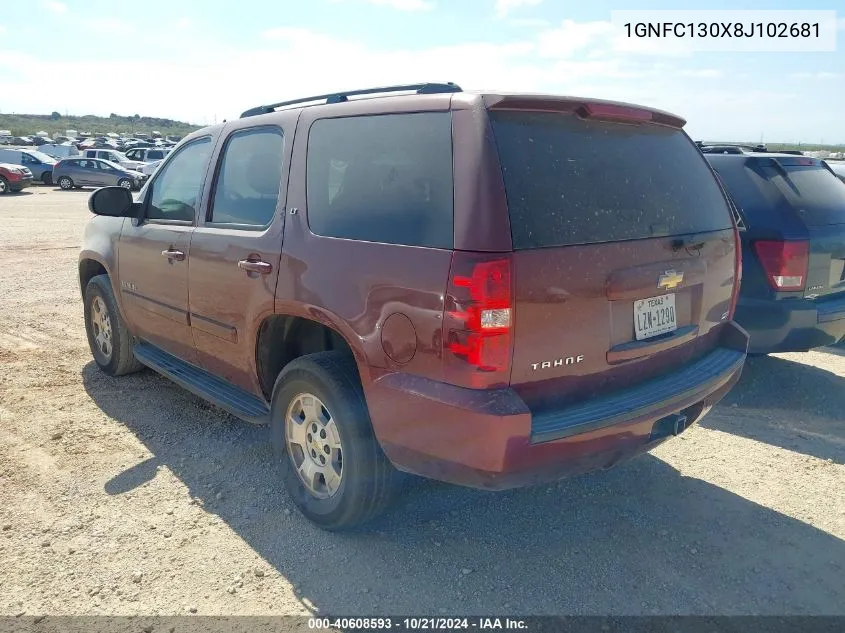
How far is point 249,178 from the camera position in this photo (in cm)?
371

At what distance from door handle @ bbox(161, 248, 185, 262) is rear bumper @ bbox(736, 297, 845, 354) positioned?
3.79m

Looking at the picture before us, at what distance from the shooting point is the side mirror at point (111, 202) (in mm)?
4480

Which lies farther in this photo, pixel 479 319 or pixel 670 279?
Answer: pixel 670 279

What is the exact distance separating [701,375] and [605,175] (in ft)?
3.65

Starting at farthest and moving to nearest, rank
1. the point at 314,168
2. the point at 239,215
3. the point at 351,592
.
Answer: the point at 239,215
the point at 314,168
the point at 351,592

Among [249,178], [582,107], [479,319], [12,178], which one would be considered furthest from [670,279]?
[12,178]

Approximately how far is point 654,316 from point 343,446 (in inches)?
59.6

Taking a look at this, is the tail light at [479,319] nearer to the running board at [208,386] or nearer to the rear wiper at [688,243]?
the rear wiper at [688,243]

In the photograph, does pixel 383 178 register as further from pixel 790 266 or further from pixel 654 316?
pixel 790 266

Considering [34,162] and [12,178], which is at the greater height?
[34,162]

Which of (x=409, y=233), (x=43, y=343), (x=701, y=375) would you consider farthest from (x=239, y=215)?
(x=43, y=343)

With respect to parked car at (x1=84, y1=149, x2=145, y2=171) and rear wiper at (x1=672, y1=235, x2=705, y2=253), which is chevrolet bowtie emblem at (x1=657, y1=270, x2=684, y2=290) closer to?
rear wiper at (x1=672, y1=235, x2=705, y2=253)

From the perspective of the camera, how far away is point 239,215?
12.1 feet

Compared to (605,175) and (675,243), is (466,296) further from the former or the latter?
(675,243)
